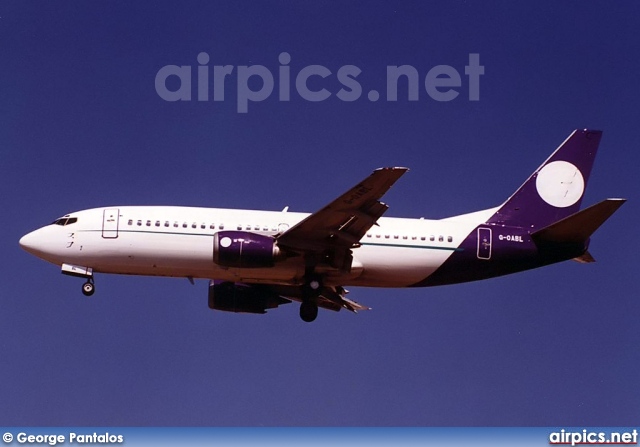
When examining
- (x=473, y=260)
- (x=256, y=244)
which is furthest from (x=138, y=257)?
(x=473, y=260)

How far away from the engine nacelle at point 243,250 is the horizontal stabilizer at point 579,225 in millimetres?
10199

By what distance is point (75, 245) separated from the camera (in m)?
40.8

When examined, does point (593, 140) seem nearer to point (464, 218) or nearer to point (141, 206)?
point (464, 218)

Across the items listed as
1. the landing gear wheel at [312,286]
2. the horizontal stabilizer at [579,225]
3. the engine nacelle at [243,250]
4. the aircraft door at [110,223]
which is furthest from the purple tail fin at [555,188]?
the aircraft door at [110,223]

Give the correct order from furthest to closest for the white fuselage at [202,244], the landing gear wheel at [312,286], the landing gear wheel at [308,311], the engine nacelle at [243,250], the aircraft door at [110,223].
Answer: the landing gear wheel at [308,311] < the landing gear wheel at [312,286] < the aircraft door at [110,223] < the white fuselage at [202,244] < the engine nacelle at [243,250]

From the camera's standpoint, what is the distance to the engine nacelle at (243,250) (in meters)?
38.8

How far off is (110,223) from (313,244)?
7692 mm

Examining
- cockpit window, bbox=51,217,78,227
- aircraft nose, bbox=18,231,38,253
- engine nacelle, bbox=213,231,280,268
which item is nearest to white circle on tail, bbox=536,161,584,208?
engine nacelle, bbox=213,231,280,268

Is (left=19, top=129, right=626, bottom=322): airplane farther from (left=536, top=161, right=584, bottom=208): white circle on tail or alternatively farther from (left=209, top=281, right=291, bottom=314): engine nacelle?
(left=209, top=281, right=291, bottom=314): engine nacelle

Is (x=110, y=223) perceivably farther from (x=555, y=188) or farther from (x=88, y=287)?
(x=555, y=188)

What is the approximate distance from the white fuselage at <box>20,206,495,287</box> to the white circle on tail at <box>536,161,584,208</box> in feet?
12.6

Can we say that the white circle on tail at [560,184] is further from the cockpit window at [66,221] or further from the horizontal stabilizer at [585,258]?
the cockpit window at [66,221]

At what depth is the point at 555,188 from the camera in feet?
143

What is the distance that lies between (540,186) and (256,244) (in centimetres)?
1224
